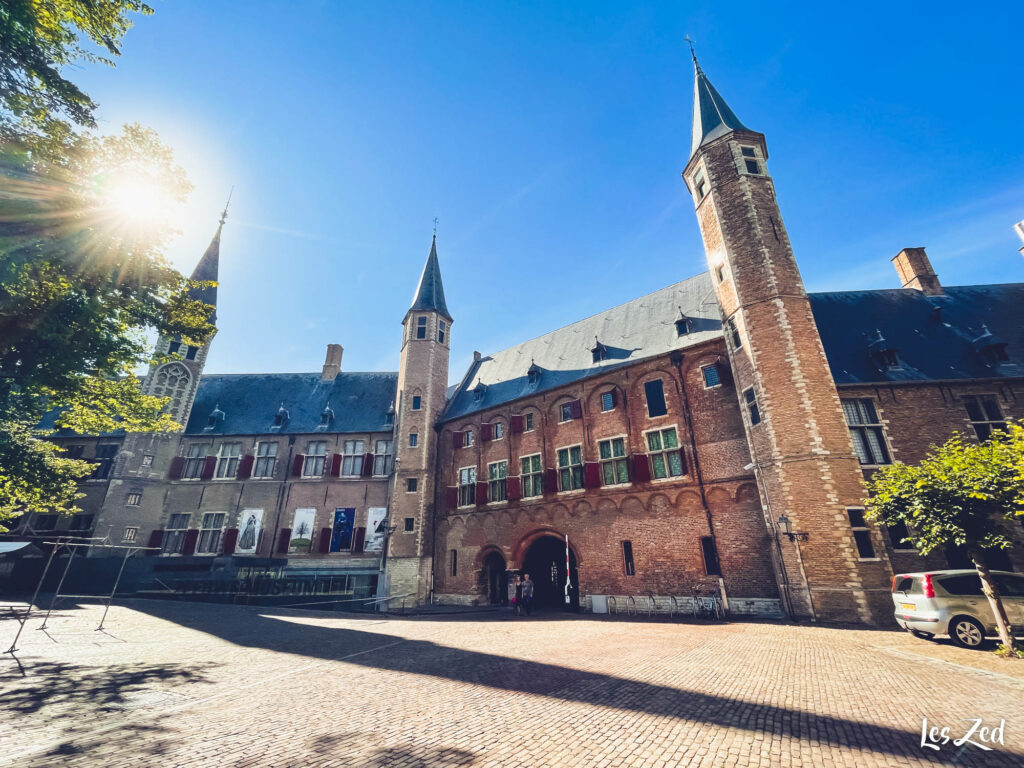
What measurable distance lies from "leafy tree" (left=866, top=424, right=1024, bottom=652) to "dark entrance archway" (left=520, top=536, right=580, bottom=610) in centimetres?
1244

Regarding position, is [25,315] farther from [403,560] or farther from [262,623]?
[403,560]

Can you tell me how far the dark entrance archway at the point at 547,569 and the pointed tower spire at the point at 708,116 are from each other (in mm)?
18810

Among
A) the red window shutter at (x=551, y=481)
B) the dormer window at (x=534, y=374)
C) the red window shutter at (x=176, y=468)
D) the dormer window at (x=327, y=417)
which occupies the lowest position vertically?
the red window shutter at (x=551, y=481)

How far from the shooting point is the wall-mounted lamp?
1185 centimetres

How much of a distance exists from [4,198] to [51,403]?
5.11m

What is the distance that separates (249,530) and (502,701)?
2265cm

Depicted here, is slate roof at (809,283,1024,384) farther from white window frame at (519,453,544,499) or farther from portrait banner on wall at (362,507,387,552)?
portrait banner on wall at (362,507,387,552)

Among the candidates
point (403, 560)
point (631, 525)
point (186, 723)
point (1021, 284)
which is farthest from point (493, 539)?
point (1021, 284)

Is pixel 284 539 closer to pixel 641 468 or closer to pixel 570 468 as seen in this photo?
pixel 570 468

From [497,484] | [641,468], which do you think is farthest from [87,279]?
[641,468]

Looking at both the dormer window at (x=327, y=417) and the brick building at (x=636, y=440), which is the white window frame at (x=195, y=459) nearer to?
the brick building at (x=636, y=440)

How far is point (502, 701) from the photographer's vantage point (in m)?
5.26

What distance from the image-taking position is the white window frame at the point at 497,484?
65.0ft

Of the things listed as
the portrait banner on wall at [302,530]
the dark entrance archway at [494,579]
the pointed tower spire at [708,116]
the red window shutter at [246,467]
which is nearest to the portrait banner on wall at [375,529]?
the portrait banner on wall at [302,530]
